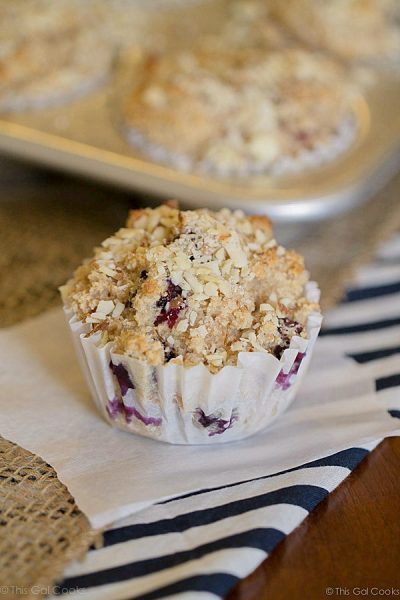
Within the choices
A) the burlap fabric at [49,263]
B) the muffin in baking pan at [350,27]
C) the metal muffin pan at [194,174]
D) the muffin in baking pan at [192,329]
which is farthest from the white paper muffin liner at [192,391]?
the muffin in baking pan at [350,27]

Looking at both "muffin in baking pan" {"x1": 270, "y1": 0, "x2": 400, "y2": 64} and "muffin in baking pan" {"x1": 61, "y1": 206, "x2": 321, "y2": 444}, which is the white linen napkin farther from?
"muffin in baking pan" {"x1": 270, "y1": 0, "x2": 400, "y2": 64}

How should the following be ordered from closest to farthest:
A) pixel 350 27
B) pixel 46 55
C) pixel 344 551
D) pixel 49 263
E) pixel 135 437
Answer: pixel 344 551
pixel 135 437
pixel 49 263
pixel 46 55
pixel 350 27

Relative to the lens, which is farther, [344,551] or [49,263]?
[49,263]

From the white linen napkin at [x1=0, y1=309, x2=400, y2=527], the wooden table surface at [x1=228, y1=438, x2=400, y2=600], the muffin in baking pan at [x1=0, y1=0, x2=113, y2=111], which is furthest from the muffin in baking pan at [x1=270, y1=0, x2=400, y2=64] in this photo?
the wooden table surface at [x1=228, y1=438, x2=400, y2=600]

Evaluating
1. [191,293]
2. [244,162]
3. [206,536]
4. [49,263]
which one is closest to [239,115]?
[244,162]

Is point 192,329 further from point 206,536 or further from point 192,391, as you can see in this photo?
point 206,536

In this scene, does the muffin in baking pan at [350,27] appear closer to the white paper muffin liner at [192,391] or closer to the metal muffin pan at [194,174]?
the metal muffin pan at [194,174]
